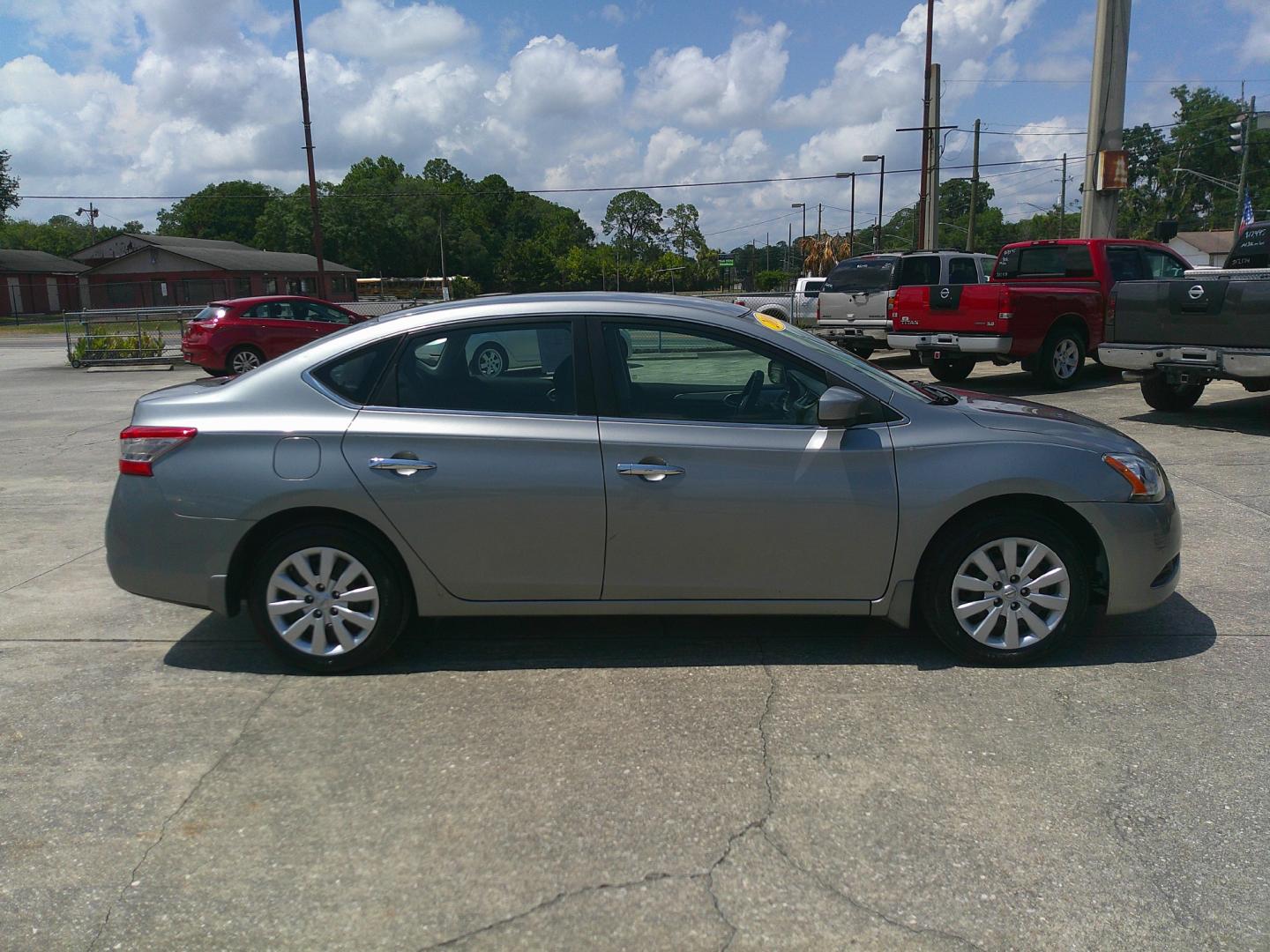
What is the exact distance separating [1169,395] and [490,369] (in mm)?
9964

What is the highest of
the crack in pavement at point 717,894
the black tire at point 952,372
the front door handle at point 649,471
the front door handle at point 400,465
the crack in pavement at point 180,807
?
the front door handle at point 400,465

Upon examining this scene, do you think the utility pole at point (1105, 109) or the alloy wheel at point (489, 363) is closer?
the alloy wheel at point (489, 363)

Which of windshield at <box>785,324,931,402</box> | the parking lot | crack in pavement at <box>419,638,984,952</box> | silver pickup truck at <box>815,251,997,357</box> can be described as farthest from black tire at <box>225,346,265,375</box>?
crack in pavement at <box>419,638,984,952</box>

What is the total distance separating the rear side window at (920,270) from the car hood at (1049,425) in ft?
45.4

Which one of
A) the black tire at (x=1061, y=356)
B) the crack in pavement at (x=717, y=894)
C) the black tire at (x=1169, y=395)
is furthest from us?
the black tire at (x=1061, y=356)

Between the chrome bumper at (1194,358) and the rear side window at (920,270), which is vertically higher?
the rear side window at (920,270)

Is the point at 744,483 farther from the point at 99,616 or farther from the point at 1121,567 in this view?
the point at 99,616

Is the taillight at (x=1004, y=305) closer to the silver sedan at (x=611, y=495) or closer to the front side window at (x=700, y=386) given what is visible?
the silver sedan at (x=611, y=495)

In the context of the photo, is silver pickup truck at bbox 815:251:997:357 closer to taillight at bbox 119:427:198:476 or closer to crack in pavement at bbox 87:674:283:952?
taillight at bbox 119:427:198:476

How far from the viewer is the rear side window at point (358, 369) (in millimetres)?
4551

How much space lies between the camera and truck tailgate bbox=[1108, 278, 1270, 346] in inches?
385

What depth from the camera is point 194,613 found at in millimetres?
5527

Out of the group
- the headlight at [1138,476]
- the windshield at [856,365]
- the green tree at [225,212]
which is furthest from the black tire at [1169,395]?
the green tree at [225,212]

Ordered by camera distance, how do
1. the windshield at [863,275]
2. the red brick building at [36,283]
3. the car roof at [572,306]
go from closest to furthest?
the car roof at [572,306] → the windshield at [863,275] → the red brick building at [36,283]
